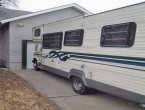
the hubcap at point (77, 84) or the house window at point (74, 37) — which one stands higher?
the house window at point (74, 37)

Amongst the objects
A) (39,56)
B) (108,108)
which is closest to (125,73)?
(108,108)

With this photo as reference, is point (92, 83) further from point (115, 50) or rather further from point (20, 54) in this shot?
point (20, 54)

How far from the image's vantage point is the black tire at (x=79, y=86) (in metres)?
8.13

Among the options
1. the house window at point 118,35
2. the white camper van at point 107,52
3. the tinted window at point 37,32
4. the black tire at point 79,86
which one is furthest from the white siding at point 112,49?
the tinted window at point 37,32

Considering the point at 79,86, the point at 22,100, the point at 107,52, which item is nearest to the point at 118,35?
the point at 107,52

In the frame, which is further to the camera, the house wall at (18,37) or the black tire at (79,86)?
the house wall at (18,37)

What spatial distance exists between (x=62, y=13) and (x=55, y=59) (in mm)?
6697

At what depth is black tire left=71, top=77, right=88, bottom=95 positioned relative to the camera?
8132 mm

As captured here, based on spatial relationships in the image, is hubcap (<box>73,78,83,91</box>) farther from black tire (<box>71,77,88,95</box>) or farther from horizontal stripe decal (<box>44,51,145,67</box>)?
horizontal stripe decal (<box>44,51,145,67</box>)

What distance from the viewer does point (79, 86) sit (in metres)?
8.48

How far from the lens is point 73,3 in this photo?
16.3m

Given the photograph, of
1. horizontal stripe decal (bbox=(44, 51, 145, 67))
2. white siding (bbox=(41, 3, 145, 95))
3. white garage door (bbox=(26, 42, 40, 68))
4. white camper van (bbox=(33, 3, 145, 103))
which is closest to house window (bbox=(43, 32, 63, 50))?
white camper van (bbox=(33, 3, 145, 103))

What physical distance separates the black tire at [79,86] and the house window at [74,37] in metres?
1.30

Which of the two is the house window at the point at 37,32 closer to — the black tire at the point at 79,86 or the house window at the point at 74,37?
the house window at the point at 74,37
